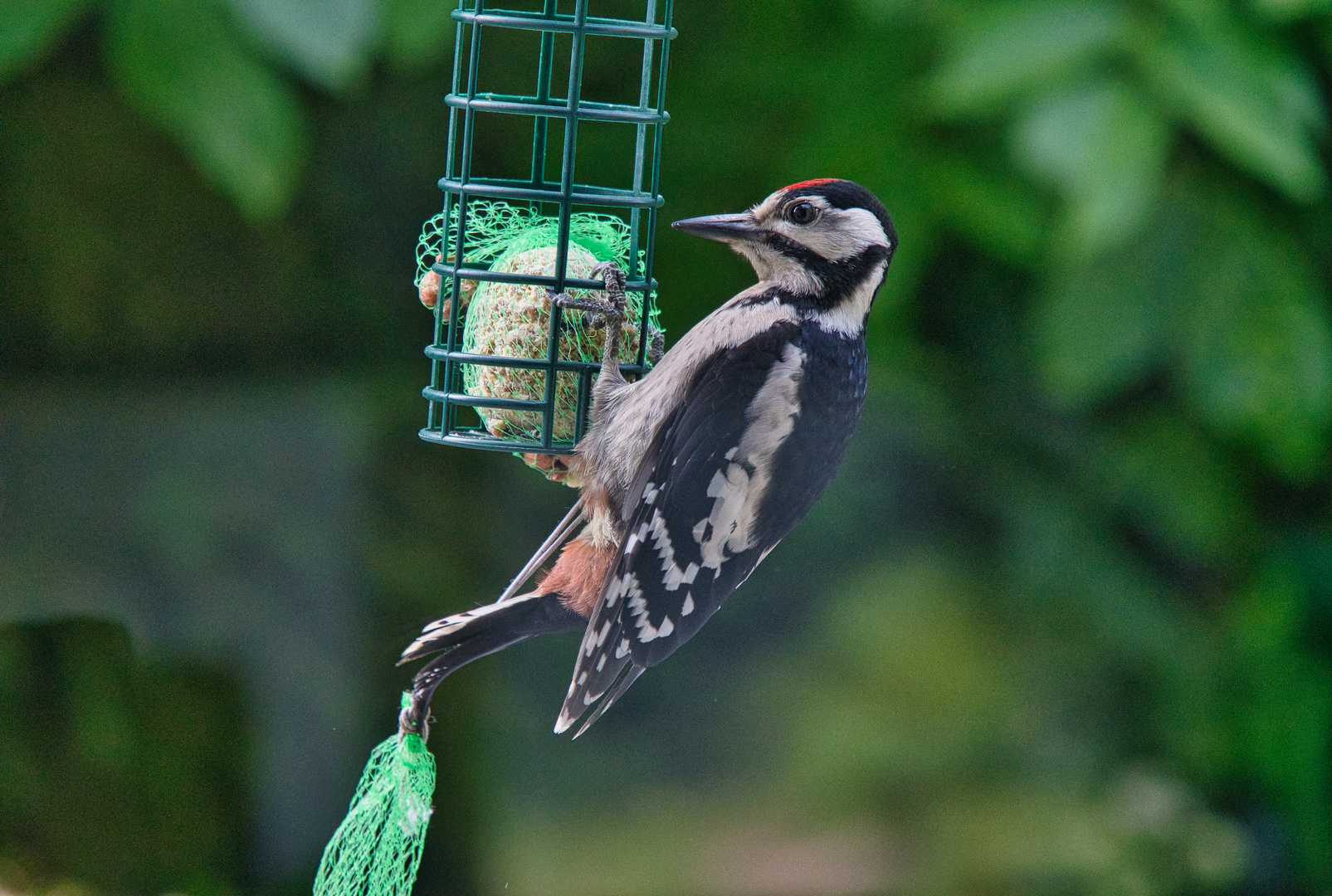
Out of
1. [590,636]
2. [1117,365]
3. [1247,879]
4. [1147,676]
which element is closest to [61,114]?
[590,636]

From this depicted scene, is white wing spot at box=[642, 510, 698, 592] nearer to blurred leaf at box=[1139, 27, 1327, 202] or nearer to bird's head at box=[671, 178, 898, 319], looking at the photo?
bird's head at box=[671, 178, 898, 319]

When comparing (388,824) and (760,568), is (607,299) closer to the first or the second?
(388,824)

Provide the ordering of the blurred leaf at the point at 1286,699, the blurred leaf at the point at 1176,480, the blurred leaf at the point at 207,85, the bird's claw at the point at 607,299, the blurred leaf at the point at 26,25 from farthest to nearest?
the blurred leaf at the point at 1286,699
the blurred leaf at the point at 1176,480
the blurred leaf at the point at 207,85
the blurred leaf at the point at 26,25
the bird's claw at the point at 607,299

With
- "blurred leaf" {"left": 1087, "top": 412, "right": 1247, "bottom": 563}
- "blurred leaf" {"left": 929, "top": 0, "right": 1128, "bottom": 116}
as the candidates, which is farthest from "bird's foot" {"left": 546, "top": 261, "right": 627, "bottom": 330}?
"blurred leaf" {"left": 1087, "top": 412, "right": 1247, "bottom": 563}

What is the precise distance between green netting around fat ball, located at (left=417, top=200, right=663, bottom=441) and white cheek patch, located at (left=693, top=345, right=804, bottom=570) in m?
0.28

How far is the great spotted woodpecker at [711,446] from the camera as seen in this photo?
2.41m

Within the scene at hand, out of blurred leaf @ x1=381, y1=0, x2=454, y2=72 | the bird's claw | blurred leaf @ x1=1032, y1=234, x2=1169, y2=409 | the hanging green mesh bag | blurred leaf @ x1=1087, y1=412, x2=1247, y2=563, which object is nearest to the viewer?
the hanging green mesh bag

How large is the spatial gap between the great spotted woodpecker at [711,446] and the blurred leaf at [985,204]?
3.21 ft

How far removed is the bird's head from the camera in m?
2.51

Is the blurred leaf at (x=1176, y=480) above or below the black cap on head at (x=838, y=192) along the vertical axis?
below

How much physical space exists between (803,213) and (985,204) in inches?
45.6

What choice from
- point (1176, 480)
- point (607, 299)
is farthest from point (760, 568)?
point (607, 299)

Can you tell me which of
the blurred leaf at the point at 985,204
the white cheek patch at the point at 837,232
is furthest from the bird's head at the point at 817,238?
the blurred leaf at the point at 985,204

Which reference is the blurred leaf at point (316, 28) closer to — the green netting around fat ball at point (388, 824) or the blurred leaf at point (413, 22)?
the blurred leaf at point (413, 22)
